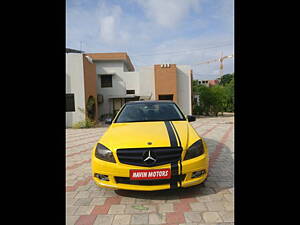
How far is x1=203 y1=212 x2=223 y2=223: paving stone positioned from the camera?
1.88 meters

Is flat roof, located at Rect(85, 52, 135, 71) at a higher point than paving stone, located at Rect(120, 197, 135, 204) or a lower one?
higher

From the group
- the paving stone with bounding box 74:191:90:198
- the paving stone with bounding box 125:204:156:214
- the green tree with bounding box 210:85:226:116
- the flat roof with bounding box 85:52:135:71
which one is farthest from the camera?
the green tree with bounding box 210:85:226:116

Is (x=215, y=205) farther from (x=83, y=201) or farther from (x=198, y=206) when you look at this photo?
(x=83, y=201)

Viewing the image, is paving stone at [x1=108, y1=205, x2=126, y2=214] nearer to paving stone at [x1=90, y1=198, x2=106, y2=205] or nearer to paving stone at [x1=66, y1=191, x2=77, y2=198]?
paving stone at [x1=90, y1=198, x2=106, y2=205]

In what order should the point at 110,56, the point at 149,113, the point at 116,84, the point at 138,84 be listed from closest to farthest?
the point at 149,113
the point at 138,84
the point at 116,84
the point at 110,56

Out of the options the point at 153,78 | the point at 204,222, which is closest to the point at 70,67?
the point at 153,78

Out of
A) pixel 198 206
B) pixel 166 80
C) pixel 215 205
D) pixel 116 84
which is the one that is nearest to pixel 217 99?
pixel 166 80

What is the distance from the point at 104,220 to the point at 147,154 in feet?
2.94

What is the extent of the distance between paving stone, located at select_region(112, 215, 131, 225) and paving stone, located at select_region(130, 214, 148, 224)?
0.19ft

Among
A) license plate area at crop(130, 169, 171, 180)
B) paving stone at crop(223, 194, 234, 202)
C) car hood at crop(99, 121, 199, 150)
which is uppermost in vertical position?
car hood at crop(99, 121, 199, 150)

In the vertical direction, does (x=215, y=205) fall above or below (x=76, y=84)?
below

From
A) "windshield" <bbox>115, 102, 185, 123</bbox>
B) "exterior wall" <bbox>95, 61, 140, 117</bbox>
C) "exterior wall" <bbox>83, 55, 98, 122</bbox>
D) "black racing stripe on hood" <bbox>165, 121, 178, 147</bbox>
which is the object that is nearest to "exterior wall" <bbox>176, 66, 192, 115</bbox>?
"exterior wall" <bbox>95, 61, 140, 117</bbox>

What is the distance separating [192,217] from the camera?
1.94 metres
